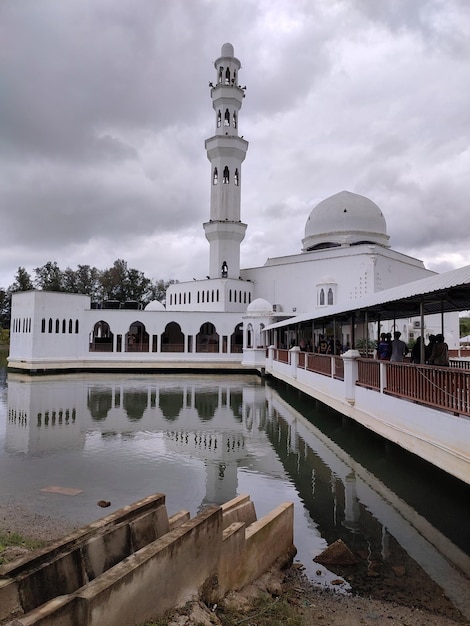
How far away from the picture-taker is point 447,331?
36.2 metres

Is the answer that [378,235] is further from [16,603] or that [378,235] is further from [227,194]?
[16,603]

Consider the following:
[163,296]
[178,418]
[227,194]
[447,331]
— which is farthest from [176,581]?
[163,296]

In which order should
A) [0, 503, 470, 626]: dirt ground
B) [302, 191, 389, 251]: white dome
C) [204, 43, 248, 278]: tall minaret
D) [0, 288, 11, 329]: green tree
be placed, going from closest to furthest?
1. [0, 503, 470, 626]: dirt ground
2. [204, 43, 248, 278]: tall minaret
3. [302, 191, 389, 251]: white dome
4. [0, 288, 11, 329]: green tree

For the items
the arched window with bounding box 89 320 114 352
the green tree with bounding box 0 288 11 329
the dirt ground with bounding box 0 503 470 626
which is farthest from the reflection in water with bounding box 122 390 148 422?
the green tree with bounding box 0 288 11 329

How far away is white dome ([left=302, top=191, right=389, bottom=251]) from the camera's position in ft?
127

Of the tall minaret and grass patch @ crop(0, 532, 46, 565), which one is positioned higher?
the tall minaret


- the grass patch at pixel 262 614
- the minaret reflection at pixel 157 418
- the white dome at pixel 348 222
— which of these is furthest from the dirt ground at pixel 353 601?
the white dome at pixel 348 222

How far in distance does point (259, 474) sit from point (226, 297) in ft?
93.2

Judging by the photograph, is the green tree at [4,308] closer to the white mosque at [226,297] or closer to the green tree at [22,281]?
the green tree at [22,281]

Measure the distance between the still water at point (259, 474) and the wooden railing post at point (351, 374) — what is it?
3.60 ft

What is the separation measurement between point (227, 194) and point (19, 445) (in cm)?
2834

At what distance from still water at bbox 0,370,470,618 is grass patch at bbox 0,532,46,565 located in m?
0.83

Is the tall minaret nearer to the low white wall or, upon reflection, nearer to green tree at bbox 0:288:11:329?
the low white wall

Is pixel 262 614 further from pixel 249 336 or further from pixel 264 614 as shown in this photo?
pixel 249 336
